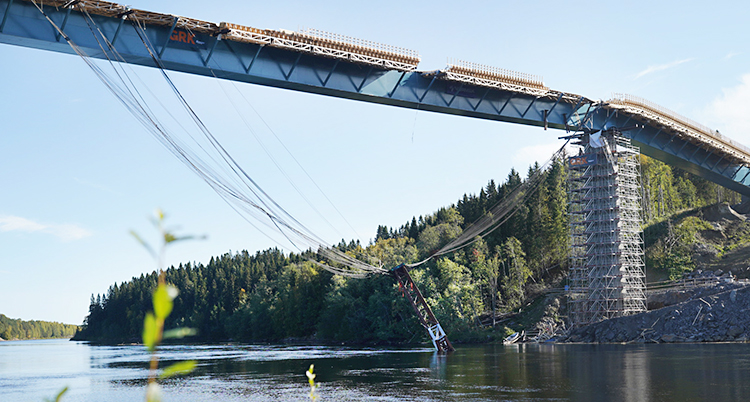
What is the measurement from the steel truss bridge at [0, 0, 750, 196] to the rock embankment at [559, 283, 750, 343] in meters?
17.0

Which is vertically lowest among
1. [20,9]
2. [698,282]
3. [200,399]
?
[200,399]

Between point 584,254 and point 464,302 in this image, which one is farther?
point 464,302

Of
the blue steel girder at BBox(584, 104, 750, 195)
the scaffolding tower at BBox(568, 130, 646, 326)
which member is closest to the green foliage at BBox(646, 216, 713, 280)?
the blue steel girder at BBox(584, 104, 750, 195)

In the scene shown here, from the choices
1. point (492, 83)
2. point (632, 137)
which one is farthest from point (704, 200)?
point (492, 83)

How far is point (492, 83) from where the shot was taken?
1736 inches

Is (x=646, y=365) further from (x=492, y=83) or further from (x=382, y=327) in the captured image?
(x=382, y=327)

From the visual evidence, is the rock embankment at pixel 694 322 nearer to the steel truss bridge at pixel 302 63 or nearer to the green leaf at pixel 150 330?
the steel truss bridge at pixel 302 63

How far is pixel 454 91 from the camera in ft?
142

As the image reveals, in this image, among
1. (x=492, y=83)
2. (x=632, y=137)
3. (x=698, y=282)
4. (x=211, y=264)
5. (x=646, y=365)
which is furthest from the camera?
(x=211, y=264)

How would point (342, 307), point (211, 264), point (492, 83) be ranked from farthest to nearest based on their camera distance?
point (211, 264), point (342, 307), point (492, 83)

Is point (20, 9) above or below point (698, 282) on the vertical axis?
above

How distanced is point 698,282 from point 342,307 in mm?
48738

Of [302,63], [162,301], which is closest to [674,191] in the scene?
[302,63]

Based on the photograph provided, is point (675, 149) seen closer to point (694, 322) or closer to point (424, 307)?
point (694, 322)
